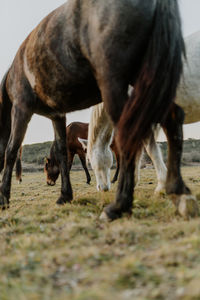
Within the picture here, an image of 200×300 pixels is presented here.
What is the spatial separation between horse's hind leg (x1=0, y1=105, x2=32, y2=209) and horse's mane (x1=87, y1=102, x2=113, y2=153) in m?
1.34

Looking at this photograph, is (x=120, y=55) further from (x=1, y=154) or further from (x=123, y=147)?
(x=1, y=154)

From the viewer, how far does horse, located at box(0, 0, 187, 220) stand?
2.05m

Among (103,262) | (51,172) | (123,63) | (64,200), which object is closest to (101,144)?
(64,200)

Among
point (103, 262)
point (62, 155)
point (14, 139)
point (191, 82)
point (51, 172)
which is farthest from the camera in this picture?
point (51, 172)

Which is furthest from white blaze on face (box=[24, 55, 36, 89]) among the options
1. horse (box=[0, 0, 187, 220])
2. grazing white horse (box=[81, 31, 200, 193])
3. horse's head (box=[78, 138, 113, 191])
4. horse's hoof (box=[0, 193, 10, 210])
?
horse's head (box=[78, 138, 113, 191])

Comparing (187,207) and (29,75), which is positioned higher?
(29,75)

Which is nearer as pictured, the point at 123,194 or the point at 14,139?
the point at 123,194

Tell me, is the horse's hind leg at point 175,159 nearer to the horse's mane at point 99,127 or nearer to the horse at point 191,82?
the horse at point 191,82

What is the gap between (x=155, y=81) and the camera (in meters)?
2.06

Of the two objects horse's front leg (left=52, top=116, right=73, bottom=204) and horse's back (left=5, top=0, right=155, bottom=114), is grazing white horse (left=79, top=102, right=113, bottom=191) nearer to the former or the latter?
horse's front leg (left=52, top=116, right=73, bottom=204)

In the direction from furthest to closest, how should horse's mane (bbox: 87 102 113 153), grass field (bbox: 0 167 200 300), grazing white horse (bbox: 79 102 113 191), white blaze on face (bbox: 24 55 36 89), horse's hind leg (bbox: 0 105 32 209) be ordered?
1. grazing white horse (bbox: 79 102 113 191)
2. horse's mane (bbox: 87 102 113 153)
3. horse's hind leg (bbox: 0 105 32 209)
4. white blaze on face (bbox: 24 55 36 89)
5. grass field (bbox: 0 167 200 300)

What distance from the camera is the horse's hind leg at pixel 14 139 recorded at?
10.8 ft

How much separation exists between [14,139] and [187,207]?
89.2 inches

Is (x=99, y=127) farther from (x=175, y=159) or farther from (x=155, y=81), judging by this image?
(x=155, y=81)
